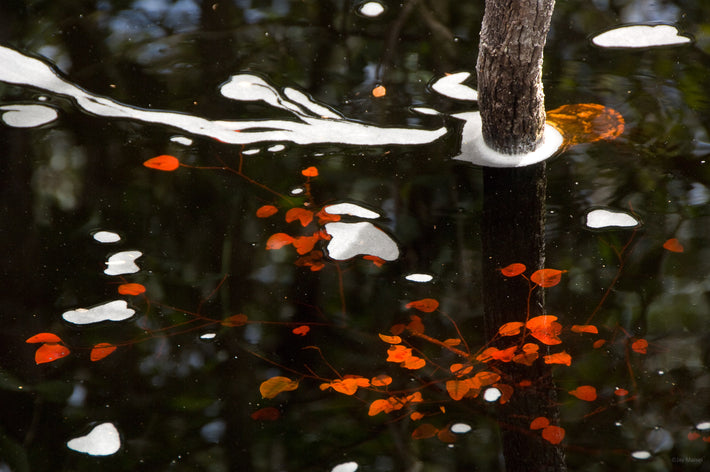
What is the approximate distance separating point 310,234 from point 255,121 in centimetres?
57

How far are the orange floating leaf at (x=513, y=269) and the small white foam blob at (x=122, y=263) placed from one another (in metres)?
0.92

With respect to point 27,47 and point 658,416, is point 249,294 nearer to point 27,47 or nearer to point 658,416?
point 658,416

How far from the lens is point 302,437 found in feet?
4.27

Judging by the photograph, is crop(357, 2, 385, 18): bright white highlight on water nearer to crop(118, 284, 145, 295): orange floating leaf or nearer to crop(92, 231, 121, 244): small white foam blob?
crop(92, 231, 121, 244): small white foam blob

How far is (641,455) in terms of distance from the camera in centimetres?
124

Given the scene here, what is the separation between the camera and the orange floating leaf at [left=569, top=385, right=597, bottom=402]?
1329 mm

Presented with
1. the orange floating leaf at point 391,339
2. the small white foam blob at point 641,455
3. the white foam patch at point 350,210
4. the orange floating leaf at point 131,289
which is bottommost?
the small white foam blob at point 641,455

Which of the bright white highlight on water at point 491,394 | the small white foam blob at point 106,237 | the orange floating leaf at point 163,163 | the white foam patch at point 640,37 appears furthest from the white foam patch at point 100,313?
the white foam patch at point 640,37

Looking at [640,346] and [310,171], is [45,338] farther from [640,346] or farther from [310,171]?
[640,346]

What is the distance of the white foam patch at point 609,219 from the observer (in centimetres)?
168

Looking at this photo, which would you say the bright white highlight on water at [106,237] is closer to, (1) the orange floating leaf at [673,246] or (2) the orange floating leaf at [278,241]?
(2) the orange floating leaf at [278,241]

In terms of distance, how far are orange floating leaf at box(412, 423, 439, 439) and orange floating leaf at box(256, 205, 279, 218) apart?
29.1 inches

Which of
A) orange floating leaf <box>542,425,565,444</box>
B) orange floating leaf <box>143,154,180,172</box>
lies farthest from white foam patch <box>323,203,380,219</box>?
orange floating leaf <box>542,425,565,444</box>

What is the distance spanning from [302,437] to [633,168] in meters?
1.22
